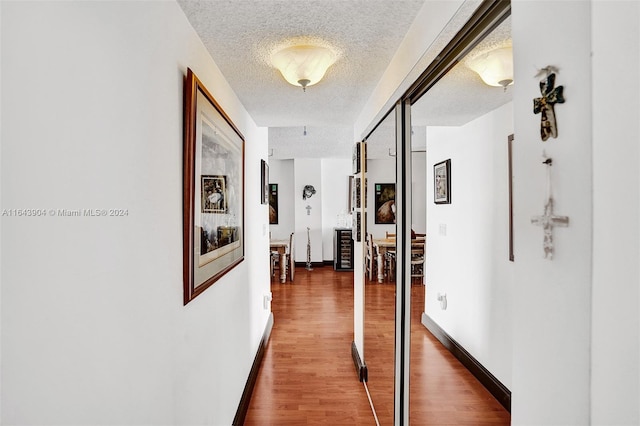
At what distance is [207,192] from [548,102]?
1283 mm

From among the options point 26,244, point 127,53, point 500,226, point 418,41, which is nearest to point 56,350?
point 26,244

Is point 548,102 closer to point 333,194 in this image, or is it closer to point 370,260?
point 370,260

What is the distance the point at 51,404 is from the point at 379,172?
1930mm

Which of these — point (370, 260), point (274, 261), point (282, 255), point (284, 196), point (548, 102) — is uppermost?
point (284, 196)

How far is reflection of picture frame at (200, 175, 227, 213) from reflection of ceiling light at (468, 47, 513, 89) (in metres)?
1.10

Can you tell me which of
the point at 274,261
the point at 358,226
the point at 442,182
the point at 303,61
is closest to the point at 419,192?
the point at 442,182

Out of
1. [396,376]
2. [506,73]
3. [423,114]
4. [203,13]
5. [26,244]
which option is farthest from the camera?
[396,376]

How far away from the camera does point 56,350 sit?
2.30 ft

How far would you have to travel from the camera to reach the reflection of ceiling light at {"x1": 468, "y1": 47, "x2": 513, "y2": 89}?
0.83 meters

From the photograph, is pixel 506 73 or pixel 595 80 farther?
pixel 506 73

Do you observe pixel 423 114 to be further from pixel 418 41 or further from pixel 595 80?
pixel 595 80

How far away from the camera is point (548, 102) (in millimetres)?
635

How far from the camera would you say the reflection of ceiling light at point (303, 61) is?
1.65m

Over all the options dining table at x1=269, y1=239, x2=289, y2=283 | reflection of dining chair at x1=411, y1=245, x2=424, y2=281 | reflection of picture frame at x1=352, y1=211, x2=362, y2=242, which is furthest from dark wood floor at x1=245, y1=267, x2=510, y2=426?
dining table at x1=269, y1=239, x2=289, y2=283
